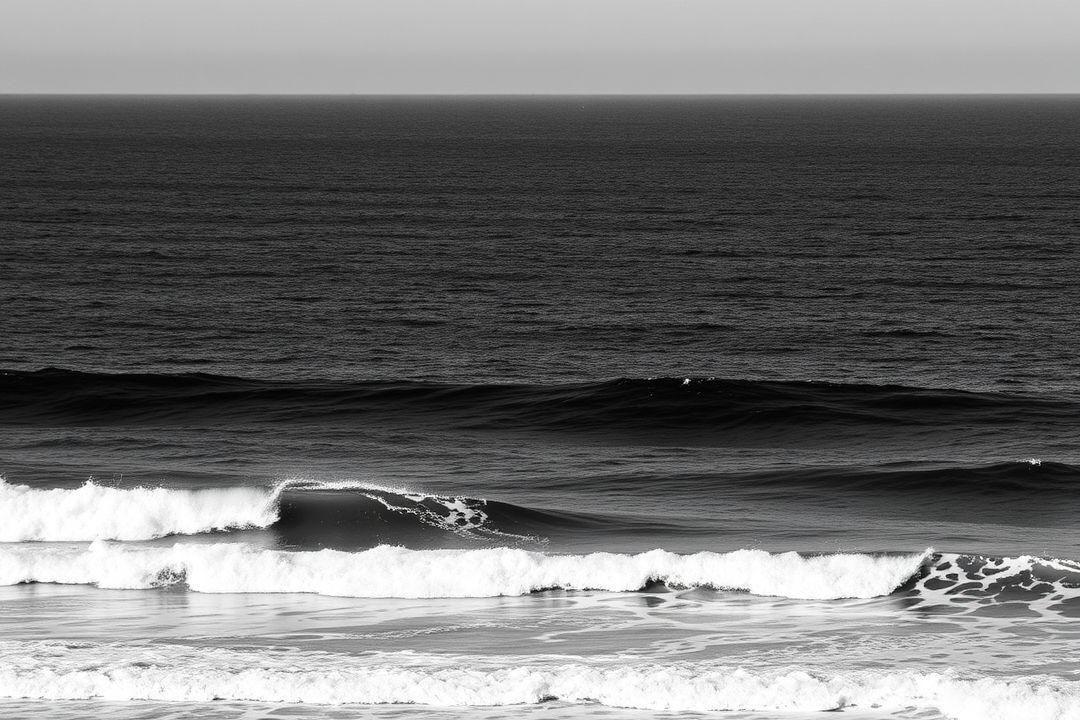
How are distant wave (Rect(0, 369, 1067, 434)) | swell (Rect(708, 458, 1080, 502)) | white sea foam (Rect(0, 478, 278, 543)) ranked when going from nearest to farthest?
white sea foam (Rect(0, 478, 278, 543)) < swell (Rect(708, 458, 1080, 502)) < distant wave (Rect(0, 369, 1067, 434))

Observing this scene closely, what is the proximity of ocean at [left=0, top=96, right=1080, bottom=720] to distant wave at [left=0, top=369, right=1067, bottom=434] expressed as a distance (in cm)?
18

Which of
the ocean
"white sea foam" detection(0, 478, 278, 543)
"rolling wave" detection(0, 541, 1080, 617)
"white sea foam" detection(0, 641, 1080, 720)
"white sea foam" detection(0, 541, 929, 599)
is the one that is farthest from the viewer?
"white sea foam" detection(0, 478, 278, 543)

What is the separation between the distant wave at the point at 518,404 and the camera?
3847 centimetres

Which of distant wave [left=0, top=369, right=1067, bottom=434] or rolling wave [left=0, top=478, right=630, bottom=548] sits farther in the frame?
distant wave [left=0, top=369, right=1067, bottom=434]

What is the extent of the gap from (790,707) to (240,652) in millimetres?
8427

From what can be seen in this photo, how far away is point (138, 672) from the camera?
18844 millimetres

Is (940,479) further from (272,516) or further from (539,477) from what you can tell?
(272,516)

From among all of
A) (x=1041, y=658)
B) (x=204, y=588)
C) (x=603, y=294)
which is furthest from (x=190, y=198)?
(x=1041, y=658)

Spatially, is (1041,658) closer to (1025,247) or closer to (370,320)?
(370,320)

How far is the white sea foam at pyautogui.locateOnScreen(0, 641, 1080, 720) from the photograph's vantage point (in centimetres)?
1777

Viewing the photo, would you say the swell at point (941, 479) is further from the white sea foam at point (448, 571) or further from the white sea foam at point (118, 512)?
the white sea foam at point (118, 512)

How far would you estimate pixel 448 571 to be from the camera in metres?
24.1

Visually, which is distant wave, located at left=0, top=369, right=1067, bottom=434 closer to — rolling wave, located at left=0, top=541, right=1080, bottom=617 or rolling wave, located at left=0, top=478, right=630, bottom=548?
rolling wave, located at left=0, top=478, right=630, bottom=548

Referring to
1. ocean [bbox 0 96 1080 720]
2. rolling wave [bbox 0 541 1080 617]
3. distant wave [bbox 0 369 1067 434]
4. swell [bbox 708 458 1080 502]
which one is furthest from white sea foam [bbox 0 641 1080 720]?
distant wave [bbox 0 369 1067 434]
